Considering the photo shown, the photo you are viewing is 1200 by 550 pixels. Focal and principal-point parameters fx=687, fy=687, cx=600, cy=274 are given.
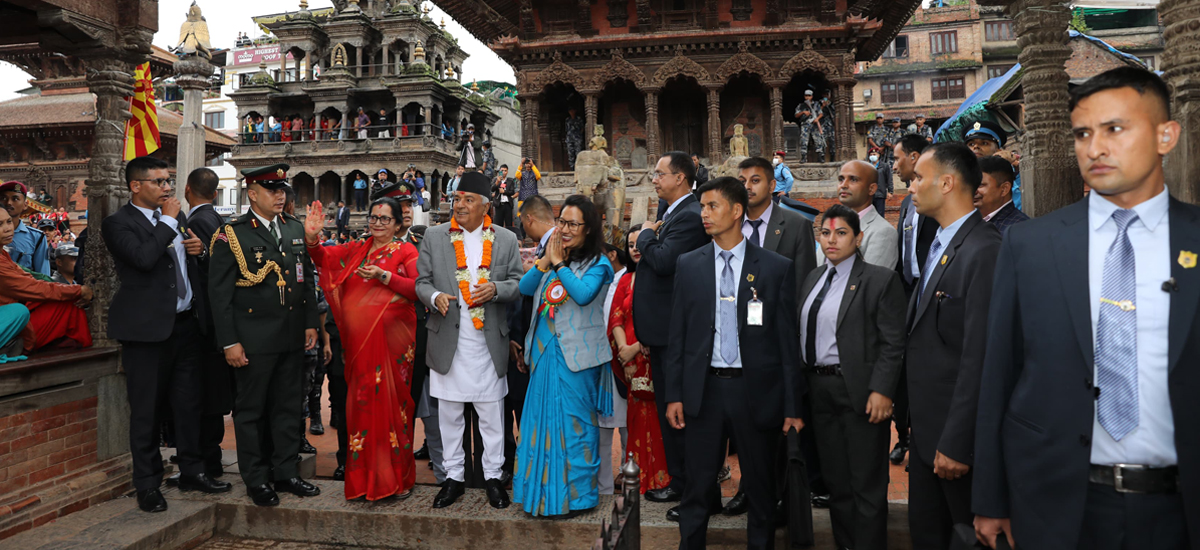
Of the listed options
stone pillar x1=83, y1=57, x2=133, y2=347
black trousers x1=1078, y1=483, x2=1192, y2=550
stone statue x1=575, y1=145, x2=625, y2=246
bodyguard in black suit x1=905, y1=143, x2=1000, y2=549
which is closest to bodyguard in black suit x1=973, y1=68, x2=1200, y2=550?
black trousers x1=1078, y1=483, x2=1192, y2=550

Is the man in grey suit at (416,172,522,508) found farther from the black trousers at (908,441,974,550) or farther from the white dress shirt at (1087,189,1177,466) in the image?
the white dress shirt at (1087,189,1177,466)

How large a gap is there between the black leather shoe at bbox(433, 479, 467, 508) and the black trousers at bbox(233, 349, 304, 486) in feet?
3.70

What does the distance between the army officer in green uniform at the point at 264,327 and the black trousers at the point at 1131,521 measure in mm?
4429

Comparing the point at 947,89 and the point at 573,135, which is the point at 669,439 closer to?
the point at 573,135

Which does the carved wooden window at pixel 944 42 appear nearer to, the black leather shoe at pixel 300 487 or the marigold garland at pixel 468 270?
the marigold garland at pixel 468 270

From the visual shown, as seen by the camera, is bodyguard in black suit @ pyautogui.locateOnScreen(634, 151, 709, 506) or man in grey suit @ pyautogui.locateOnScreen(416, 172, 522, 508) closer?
bodyguard in black suit @ pyautogui.locateOnScreen(634, 151, 709, 506)

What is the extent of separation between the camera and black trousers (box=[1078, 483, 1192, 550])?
1.95 m

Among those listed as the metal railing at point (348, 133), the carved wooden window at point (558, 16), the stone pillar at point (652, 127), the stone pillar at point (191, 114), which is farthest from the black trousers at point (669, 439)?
the metal railing at point (348, 133)

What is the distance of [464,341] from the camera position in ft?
14.8

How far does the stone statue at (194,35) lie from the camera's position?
13.0m

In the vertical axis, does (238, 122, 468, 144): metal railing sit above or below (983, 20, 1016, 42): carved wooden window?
below

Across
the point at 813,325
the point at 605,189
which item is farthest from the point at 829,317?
the point at 605,189

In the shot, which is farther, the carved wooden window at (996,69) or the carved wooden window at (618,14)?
the carved wooden window at (996,69)

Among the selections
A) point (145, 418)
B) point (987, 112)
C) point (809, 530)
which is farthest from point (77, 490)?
point (987, 112)
